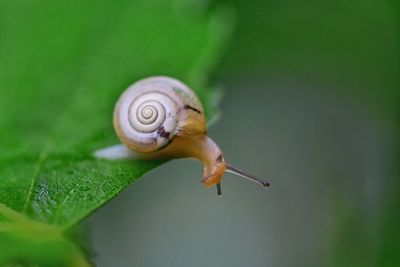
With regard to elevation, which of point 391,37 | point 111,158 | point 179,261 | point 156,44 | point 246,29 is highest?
point 391,37

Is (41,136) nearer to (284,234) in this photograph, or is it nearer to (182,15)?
(182,15)

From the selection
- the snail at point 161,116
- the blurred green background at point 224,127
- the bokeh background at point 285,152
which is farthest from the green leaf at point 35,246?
the bokeh background at point 285,152

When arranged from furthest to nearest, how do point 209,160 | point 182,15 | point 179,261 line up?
point 179,261
point 182,15
point 209,160

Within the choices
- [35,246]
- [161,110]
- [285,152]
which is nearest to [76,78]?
[161,110]

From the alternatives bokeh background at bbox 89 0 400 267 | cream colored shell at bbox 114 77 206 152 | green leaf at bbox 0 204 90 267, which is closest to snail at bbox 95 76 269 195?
cream colored shell at bbox 114 77 206 152

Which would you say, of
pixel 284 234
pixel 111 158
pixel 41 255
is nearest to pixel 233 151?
pixel 284 234

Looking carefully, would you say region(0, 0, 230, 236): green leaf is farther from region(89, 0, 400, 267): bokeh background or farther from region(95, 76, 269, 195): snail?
region(89, 0, 400, 267): bokeh background
